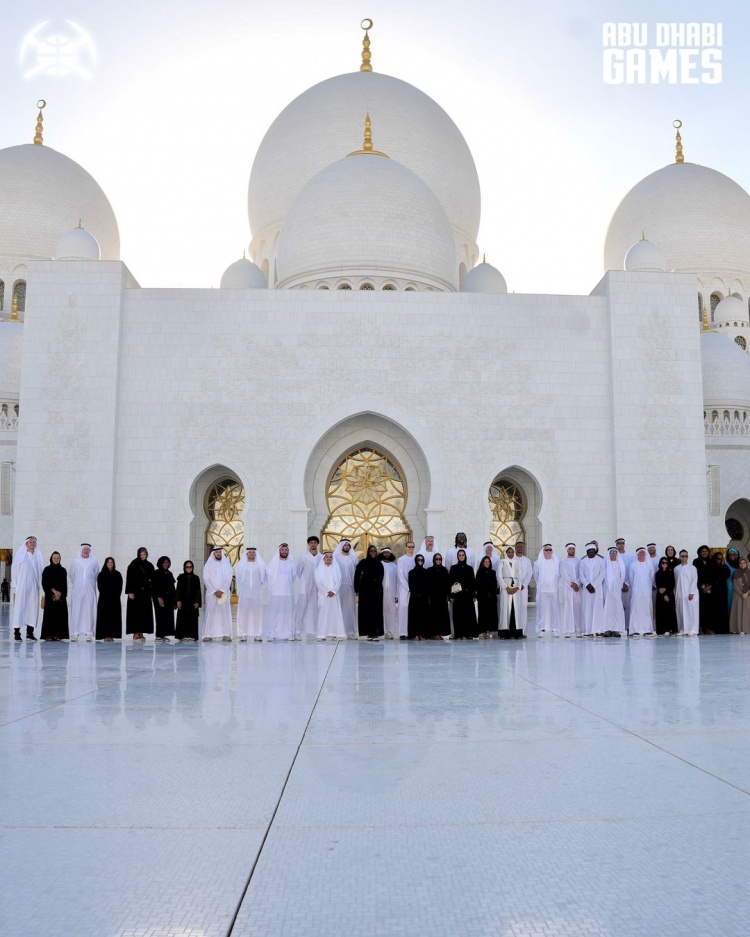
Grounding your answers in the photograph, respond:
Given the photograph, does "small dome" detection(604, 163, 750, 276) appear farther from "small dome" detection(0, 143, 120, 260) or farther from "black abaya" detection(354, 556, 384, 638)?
"black abaya" detection(354, 556, 384, 638)

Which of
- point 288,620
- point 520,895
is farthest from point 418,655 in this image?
point 520,895

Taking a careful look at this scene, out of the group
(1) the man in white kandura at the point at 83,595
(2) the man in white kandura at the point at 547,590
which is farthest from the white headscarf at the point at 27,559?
(2) the man in white kandura at the point at 547,590

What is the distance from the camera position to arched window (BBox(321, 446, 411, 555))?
13.4 meters

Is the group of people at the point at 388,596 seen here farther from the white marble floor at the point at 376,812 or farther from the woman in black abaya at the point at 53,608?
the white marble floor at the point at 376,812

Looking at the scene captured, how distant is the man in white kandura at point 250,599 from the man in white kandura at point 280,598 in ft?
0.32

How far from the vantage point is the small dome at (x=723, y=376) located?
66.1ft

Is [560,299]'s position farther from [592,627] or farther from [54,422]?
[54,422]

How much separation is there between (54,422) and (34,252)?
11.4 metres

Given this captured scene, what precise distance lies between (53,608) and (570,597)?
518 cm

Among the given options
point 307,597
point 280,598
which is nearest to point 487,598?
point 307,597

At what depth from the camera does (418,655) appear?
6.73 meters

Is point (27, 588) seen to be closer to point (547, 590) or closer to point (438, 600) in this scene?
point (438, 600)

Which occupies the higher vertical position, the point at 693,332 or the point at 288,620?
the point at 693,332

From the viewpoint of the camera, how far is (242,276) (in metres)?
18.7
